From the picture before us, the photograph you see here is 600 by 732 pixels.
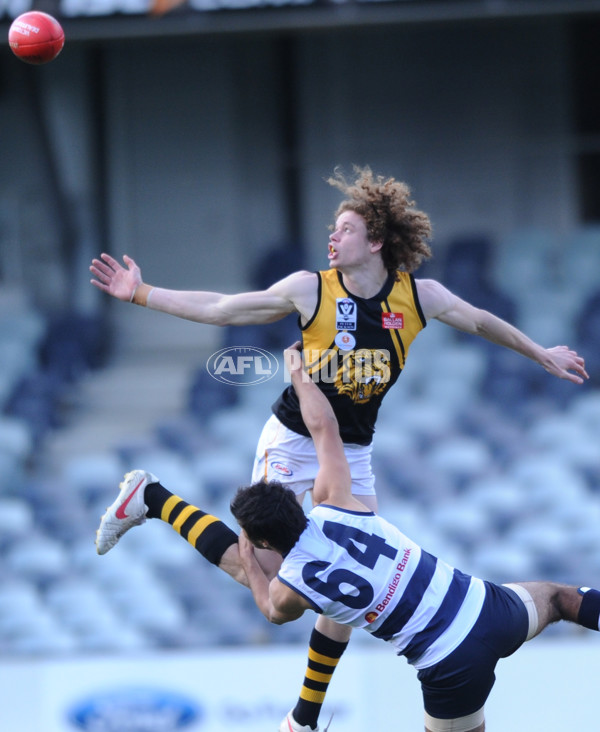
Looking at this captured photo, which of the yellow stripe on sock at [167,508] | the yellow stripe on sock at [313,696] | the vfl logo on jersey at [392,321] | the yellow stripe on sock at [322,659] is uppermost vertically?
the vfl logo on jersey at [392,321]

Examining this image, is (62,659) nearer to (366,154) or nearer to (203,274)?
(203,274)

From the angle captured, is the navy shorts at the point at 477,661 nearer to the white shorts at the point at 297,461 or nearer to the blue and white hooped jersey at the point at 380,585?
the blue and white hooped jersey at the point at 380,585

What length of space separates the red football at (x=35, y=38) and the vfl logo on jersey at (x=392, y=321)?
6.30ft

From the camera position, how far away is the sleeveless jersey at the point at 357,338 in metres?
4.61

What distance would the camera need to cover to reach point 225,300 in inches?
181

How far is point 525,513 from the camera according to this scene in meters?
8.19

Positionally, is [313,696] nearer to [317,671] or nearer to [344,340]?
[317,671]

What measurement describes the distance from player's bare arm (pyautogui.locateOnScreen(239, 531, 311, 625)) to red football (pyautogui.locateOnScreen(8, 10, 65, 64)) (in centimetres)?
228

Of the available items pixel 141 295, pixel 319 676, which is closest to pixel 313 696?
pixel 319 676

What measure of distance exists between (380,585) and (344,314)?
1.05 meters

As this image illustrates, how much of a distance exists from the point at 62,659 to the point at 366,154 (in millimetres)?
5390

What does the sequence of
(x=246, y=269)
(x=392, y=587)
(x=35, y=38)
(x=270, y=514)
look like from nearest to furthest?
(x=270, y=514) → (x=392, y=587) → (x=35, y=38) → (x=246, y=269)

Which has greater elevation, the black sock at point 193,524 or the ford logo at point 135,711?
the black sock at point 193,524

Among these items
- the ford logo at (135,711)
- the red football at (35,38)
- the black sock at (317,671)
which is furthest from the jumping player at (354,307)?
the ford logo at (135,711)
